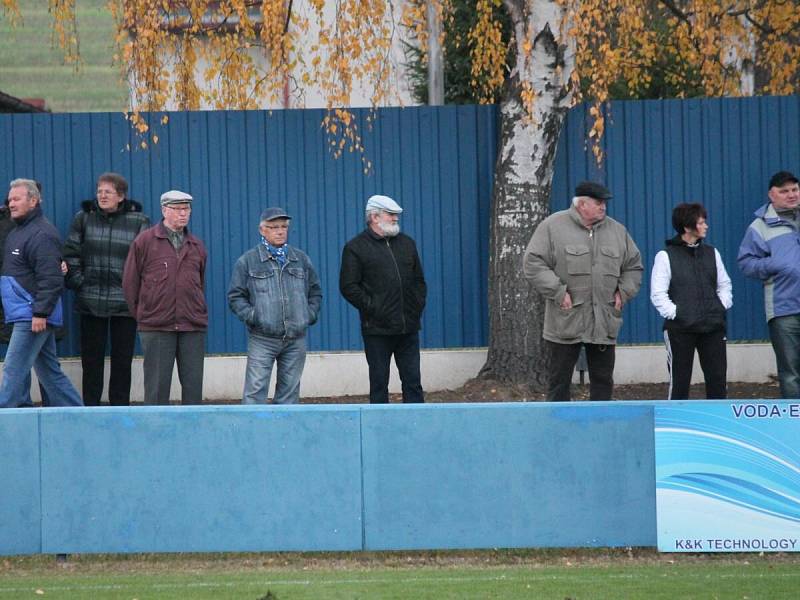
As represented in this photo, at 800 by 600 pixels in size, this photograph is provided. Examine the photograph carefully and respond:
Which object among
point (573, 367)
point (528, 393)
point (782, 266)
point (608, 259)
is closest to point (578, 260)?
point (608, 259)

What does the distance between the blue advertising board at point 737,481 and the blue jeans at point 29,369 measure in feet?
16.6

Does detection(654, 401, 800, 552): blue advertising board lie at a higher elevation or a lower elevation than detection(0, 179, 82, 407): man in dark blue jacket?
lower

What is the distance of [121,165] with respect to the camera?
40.1ft

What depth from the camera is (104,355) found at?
11.6 metres

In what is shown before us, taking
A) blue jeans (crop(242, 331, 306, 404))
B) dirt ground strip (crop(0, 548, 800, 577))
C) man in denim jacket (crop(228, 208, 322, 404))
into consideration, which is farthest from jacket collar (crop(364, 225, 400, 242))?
dirt ground strip (crop(0, 548, 800, 577))

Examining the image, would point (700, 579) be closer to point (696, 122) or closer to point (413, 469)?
point (413, 469)

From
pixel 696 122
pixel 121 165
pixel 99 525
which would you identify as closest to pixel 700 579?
pixel 99 525

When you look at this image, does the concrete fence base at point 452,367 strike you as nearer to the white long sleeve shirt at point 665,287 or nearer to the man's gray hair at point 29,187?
the white long sleeve shirt at point 665,287

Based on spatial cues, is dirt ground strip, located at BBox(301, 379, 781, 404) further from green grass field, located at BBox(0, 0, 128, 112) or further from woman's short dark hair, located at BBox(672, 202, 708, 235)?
green grass field, located at BBox(0, 0, 128, 112)

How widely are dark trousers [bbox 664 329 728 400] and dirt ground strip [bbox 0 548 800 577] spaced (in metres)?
2.36

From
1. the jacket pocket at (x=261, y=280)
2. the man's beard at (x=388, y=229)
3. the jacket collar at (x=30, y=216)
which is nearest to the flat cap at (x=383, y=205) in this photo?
the man's beard at (x=388, y=229)

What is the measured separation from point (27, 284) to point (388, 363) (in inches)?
113

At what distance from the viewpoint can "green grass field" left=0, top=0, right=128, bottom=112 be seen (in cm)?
3036

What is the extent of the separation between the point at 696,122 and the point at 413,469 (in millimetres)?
6134
